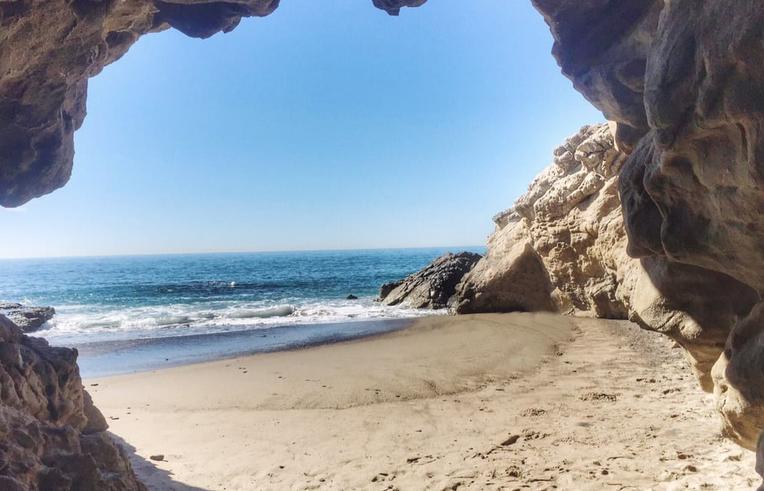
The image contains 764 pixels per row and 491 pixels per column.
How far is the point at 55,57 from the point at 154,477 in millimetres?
6087

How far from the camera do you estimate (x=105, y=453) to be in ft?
14.2

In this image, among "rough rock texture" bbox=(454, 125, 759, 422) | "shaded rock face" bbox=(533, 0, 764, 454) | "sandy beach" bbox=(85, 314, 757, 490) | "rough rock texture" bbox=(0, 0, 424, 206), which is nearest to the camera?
"shaded rock face" bbox=(533, 0, 764, 454)

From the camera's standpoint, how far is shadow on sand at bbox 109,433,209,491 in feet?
17.4

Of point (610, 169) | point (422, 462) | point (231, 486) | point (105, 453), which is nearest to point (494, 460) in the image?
point (422, 462)

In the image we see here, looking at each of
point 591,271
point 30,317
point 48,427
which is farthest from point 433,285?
point 48,427

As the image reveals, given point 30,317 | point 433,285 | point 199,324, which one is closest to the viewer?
point 199,324

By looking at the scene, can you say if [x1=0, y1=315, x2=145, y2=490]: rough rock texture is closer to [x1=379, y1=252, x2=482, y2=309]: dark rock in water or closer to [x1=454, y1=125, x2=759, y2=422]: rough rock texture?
[x1=454, y1=125, x2=759, y2=422]: rough rock texture

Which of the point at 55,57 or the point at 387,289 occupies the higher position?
the point at 55,57

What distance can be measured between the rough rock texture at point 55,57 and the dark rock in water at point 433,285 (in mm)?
16276

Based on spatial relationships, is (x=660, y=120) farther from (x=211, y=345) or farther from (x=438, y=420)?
(x=211, y=345)

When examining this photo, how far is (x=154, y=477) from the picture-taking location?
5.54m

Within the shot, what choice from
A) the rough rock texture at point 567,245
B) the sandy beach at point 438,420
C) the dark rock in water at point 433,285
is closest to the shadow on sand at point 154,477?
the sandy beach at point 438,420

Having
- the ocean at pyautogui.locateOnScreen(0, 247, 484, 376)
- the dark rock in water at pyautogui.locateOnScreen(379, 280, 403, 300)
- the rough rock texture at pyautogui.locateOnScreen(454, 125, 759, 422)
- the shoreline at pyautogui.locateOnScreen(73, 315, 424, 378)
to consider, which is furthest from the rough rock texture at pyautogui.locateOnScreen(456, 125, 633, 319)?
the dark rock in water at pyautogui.locateOnScreen(379, 280, 403, 300)

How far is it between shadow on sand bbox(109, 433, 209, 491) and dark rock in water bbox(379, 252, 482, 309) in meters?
18.1
